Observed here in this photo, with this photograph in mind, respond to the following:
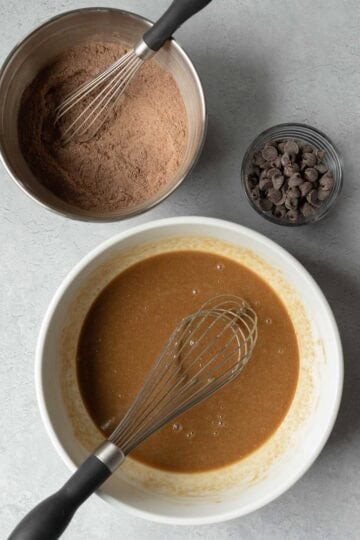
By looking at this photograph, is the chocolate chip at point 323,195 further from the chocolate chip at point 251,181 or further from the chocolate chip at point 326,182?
the chocolate chip at point 251,181

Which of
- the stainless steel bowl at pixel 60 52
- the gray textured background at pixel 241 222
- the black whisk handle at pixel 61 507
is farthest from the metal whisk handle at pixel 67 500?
the stainless steel bowl at pixel 60 52

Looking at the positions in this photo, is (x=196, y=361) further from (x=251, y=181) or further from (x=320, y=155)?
(x=320, y=155)

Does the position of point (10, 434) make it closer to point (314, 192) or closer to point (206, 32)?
point (314, 192)

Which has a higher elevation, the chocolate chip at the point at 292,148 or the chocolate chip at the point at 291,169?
the chocolate chip at the point at 292,148

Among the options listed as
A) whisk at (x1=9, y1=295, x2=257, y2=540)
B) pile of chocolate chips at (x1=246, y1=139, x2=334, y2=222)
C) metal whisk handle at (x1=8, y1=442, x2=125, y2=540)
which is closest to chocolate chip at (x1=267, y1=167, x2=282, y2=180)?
pile of chocolate chips at (x1=246, y1=139, x2=334, y2=222)

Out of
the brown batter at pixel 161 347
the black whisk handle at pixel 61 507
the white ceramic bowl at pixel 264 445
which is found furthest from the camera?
the brown batter at pixel 161 347

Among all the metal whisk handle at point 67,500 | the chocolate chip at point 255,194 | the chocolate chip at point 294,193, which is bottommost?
the metal whisk handle at point 67,500

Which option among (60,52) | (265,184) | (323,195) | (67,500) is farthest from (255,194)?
(67,500)

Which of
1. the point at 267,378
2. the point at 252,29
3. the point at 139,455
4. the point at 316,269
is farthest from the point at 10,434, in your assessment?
the point at 252,29
